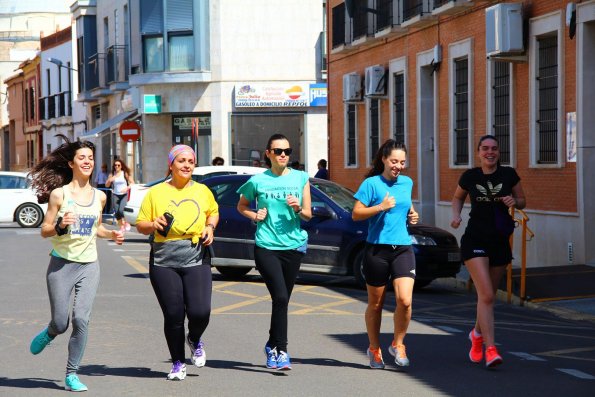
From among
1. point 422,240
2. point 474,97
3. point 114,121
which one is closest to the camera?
point 422,240

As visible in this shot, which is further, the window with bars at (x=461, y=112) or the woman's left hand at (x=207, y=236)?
the window with bars at (x=461, y=112)

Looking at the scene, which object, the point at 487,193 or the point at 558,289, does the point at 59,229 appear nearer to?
the point at 487,193

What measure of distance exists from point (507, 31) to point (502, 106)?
188 centimetres

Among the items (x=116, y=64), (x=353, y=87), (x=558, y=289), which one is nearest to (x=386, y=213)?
(x=558, y=289)

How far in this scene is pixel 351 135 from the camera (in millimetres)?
32125

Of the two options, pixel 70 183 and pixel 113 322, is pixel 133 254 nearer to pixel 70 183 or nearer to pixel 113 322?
pixel 113 322

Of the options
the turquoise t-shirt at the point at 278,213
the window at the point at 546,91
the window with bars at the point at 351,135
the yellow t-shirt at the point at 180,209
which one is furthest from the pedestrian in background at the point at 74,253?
the window with bars at the point at 351,135

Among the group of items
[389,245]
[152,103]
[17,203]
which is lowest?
[17,203]

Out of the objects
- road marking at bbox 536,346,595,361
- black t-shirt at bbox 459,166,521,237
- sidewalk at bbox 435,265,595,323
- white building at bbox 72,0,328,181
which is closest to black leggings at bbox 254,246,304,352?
black t-shirt at bbox 459,166,521,237

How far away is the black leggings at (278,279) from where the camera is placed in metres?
9.36

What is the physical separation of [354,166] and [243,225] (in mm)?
14528

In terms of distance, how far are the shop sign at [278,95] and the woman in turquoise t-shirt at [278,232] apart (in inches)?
1256

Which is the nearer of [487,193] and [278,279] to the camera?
[278,279]

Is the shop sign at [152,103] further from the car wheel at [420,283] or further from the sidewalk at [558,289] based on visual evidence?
the car wheel at [420,283]
